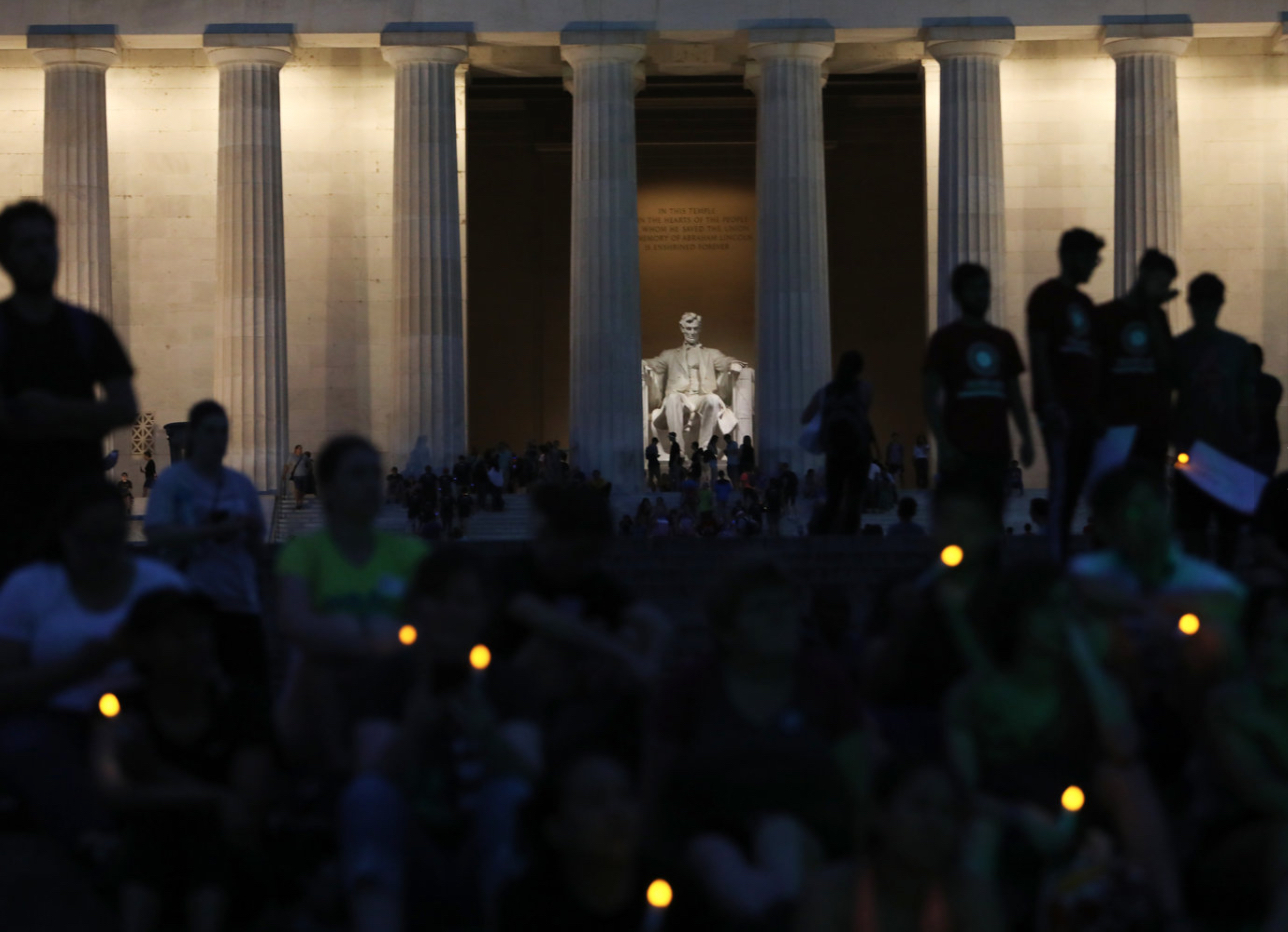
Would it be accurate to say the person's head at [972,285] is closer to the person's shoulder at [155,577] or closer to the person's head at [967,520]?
the person's head at [967,520]

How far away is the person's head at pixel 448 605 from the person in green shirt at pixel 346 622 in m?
0.44

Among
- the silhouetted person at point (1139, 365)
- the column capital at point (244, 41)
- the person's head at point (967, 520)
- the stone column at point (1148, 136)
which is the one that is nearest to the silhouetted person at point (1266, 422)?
the silhouetted person at point (1139, 365)

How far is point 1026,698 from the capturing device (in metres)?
9.75

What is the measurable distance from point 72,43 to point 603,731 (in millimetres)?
43994

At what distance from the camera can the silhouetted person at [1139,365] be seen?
1642cm

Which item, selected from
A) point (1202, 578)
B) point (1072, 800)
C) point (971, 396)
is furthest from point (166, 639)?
point (971, 396)

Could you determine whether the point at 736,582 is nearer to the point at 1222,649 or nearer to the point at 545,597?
the point at 545,597

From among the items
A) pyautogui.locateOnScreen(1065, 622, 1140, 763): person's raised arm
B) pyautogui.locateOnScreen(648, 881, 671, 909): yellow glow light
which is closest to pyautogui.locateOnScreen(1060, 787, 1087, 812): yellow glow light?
pyautogui.locateOnScreen(1065, 622, 1140, 763): person's raised arm

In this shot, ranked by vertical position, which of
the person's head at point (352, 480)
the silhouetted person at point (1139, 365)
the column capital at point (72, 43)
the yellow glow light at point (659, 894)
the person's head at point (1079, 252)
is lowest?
the yellow glow light at point (659, 894)

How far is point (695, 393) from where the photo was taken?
189 feet

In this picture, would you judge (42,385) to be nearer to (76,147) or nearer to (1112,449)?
(1112,449)

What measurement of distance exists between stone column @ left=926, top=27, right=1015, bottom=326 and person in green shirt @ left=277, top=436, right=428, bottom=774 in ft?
133

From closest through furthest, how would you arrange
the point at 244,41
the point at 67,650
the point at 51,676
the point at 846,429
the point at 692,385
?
the point at 51,676
the point at 67,650
the point at 846,429
the point at 244,41
the point at 692,385

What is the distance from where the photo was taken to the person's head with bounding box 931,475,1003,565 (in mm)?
11039
